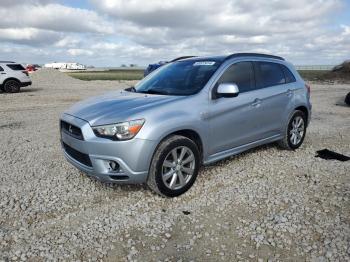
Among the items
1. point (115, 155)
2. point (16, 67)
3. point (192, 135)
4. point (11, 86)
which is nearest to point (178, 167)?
point (192, 135)

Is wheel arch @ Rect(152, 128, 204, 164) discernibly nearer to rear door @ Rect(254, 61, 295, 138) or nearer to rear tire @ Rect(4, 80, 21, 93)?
rear door @ Rect(254, 61, 295, 138)

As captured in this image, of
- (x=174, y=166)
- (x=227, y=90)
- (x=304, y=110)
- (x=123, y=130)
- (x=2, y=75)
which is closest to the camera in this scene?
(x=123, y=130)

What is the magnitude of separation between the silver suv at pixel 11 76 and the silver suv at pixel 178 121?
1585 cm

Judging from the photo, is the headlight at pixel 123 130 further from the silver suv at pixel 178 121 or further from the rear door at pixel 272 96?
the rear door at pixel 272 96

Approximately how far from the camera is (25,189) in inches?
191

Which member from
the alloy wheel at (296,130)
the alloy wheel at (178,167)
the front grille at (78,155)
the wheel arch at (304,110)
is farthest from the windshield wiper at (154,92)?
the wheel arch at (304,110)

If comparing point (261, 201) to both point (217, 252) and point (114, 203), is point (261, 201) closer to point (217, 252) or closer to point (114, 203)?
point (217, 252)

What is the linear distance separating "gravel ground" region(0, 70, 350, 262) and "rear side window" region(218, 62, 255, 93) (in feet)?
4.27

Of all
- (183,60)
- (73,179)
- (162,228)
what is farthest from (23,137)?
(162,228)

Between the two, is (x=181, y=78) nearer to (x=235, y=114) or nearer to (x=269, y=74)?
(x=235, y=114)

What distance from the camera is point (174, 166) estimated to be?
4.49 metres

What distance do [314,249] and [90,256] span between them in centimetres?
214

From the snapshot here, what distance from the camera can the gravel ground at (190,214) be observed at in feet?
11.1

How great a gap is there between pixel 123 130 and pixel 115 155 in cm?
31
